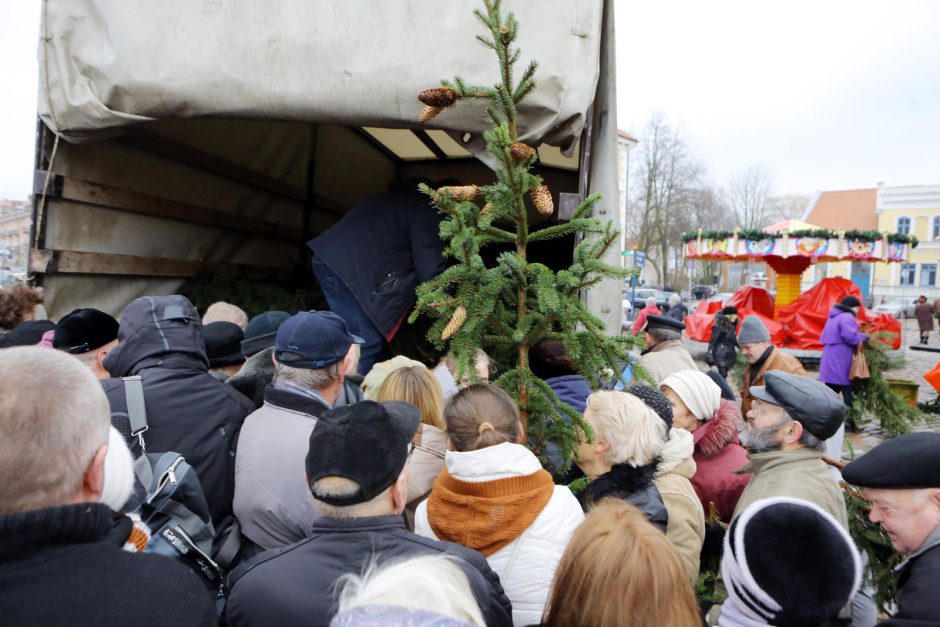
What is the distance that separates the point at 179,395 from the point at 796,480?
2.61 meters

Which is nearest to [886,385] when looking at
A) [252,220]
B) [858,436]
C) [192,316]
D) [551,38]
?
[858,436]

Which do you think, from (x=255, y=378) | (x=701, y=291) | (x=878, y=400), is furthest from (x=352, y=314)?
(x=701, y=291)

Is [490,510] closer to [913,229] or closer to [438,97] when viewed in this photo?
[438,97]

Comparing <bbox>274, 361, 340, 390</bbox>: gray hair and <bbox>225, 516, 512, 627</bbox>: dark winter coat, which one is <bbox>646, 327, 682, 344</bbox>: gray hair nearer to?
<bbox>274, 361, 340, 390</bbox>: gray hair

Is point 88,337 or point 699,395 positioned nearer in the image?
point 88,337

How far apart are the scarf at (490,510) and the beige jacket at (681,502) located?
0.64 metres

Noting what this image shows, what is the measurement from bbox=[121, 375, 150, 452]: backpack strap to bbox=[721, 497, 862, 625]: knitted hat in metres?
2.08

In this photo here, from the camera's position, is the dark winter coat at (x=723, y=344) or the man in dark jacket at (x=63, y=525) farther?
the dark winter coat at (x=723, y=344)

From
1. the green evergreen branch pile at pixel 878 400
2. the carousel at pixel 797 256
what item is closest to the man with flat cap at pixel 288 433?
the green evergreen branch pile at pixel 878 400

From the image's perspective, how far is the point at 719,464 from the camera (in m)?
3.26

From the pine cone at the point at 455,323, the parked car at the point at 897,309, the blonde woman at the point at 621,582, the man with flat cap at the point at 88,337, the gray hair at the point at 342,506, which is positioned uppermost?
the pine cone at the point at 455,323

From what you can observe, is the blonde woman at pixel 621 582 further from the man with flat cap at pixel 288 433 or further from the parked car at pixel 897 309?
the parked car at pixel 897 309

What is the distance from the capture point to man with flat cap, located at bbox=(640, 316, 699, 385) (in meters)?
4.66

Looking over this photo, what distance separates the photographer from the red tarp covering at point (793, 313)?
16.1m
